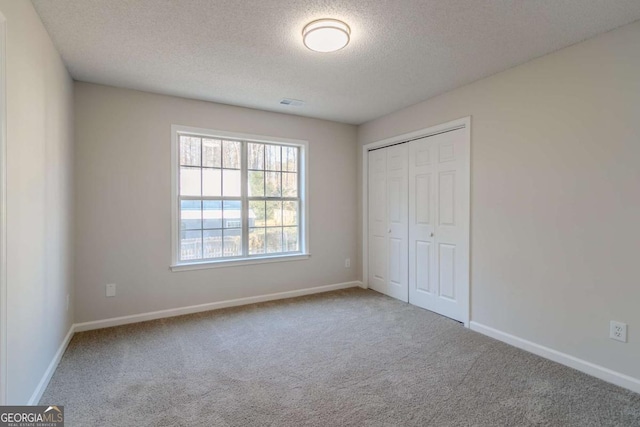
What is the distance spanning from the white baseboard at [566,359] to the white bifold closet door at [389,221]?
47.7 inches

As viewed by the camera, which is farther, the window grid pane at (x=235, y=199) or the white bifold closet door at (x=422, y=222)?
the window grid pane at (x=235, y=199)

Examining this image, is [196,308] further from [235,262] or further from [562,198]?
[562,198]

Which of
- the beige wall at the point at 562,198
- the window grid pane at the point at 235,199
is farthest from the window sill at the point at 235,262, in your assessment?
the beige wall at the point at 562,198

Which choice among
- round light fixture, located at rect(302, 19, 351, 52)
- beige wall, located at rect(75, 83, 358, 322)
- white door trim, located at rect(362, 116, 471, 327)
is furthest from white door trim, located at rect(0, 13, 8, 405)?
white door trim, located at rect(362, 116, 471, 327)

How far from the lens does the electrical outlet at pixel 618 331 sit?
223 centimetres

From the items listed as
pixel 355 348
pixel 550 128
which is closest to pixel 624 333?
pixel 550 128

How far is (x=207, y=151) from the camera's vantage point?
3930mm

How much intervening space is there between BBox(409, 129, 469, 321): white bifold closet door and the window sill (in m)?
1.54

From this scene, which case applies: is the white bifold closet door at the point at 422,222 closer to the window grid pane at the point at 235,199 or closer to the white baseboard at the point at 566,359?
the white baseboard at the point at 566,359

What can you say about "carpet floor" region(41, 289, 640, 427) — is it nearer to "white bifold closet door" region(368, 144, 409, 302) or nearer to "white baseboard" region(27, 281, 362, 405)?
"white baseboard" region(27, 281, 362, 405)

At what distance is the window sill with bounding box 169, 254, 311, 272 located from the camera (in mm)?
3697

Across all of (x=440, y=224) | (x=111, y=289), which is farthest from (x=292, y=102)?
(x=111, y=289)

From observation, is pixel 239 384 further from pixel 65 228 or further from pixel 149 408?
pixel 65 228

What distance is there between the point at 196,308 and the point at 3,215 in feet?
8.01
